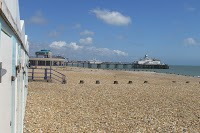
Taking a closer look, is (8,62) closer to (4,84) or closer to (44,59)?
(4,84)

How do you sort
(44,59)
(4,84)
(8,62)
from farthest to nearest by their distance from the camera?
(44,59)
(8,62)
(4,84)

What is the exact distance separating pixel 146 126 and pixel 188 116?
2621 millimetres

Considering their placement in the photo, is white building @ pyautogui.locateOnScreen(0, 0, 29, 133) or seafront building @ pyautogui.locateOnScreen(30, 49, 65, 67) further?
seafront building @ pyautogui.locateOnScreen(30, 49, 65, 67)

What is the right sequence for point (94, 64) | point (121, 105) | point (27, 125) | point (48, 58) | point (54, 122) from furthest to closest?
point (94, 64), point (48, 58), point (121, 105), point (54, 122), point (27, 125)

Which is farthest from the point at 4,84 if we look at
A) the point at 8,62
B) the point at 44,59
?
the point at 44,59

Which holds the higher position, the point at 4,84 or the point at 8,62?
the point at 8,62

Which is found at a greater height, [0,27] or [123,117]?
[0,27]

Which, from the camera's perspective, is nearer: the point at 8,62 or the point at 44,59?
the point at 8,62

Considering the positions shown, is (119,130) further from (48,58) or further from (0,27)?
(48,58)

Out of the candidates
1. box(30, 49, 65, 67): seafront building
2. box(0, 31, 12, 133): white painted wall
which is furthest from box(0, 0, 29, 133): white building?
box(30, 49, 65, 67): seafront building

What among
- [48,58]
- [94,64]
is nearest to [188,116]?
[48,58]

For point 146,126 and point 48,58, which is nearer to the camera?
point 146,126

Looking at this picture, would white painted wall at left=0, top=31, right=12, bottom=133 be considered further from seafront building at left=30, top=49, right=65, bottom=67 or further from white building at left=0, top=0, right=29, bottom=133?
seafront building at left=30, top=49, right=65, bottom=67

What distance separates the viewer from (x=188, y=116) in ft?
36.7
